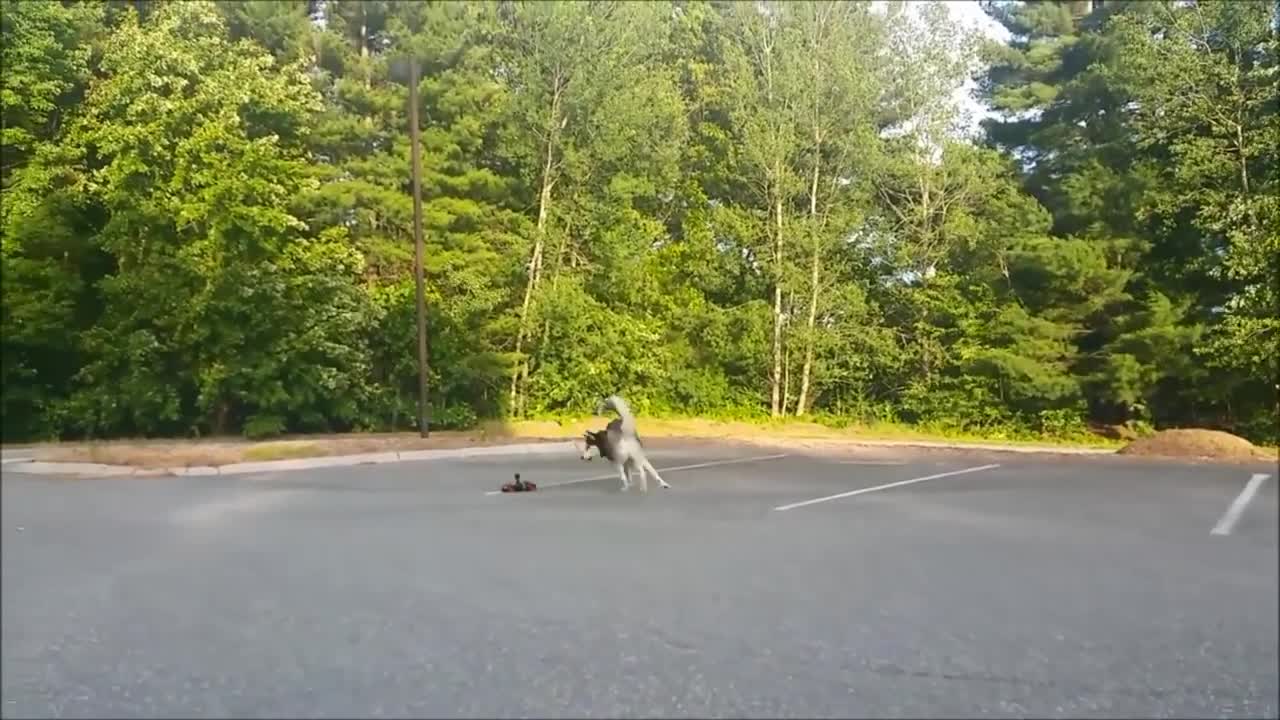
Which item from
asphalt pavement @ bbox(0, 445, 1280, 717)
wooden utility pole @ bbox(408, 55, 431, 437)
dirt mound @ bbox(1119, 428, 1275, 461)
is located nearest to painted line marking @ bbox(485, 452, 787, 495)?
asphalt pavement @ bbox(0, 445, 1280, 717)

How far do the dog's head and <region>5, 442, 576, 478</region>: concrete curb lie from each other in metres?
0.04

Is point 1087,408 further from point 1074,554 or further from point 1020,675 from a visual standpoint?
point 1020,675

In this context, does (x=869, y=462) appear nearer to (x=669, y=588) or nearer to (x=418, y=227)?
(x=669, y=588)

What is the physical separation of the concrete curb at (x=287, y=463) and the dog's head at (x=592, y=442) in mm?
39

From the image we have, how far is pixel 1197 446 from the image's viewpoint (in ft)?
8.62

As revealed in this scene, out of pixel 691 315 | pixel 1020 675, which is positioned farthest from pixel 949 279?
pixel 1020 675

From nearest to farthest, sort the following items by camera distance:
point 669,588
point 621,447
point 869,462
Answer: point 669,588 < point 621,447 < point 869,462

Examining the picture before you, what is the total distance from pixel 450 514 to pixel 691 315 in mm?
922

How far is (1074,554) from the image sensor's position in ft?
8.38

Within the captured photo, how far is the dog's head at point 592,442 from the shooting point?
266 centimetres

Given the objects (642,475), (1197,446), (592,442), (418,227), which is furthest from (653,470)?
(1197,446)

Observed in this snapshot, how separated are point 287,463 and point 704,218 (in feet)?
4.44

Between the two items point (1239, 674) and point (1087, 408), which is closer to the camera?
point (1239, 674)

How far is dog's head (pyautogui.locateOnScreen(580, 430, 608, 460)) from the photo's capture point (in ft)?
8.72
